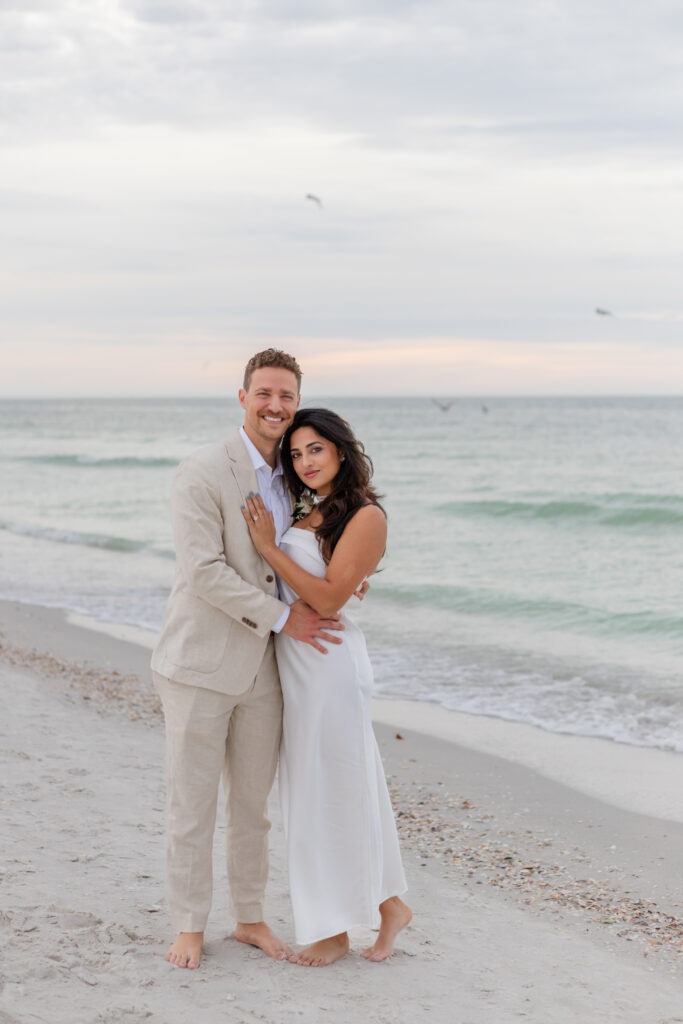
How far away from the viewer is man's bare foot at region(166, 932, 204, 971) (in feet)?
11.0

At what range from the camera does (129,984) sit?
10.5 ft

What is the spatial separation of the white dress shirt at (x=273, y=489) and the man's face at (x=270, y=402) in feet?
0.22

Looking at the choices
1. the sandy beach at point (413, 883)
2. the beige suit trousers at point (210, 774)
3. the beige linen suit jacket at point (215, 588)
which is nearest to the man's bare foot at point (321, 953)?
the sandy beach at point (413, 883)

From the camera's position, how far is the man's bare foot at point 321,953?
351 centimetres

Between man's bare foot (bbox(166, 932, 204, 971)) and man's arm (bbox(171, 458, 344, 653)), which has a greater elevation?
man's arm (bbox(171, 458, 344, 653))

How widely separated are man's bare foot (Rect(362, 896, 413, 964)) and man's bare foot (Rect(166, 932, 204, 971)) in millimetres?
631

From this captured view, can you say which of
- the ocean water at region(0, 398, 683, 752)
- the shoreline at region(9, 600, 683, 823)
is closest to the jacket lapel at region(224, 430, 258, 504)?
the ocean water at region(0, 398, 683, 752)

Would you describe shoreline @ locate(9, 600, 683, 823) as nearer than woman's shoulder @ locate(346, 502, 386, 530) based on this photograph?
No

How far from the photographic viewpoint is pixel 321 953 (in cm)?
353

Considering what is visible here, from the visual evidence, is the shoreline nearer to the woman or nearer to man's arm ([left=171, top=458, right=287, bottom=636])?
the woman

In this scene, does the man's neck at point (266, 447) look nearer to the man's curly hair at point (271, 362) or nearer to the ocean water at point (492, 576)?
the man's curly hair at point (271, 362)

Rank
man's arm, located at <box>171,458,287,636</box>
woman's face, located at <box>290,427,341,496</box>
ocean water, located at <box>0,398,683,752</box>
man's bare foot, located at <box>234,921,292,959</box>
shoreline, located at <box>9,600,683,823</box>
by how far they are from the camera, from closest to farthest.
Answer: man's arm, located at <box>171,458,287,636</box>
woman's face, located at <box>290,427,341,496</box>
man's bare foot, located at <box>234,921,292,959</box>
shoreline, located at <box>9,600,683,823</box>
ocean water, located at <box>0,398,683,752</box>

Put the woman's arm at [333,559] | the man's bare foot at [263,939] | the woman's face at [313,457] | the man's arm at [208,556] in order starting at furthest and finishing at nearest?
the man's bare foot at [263,939] < the woman's face at [313,457] < the woman's arm at [333,559] < the man's arm at [208,556]

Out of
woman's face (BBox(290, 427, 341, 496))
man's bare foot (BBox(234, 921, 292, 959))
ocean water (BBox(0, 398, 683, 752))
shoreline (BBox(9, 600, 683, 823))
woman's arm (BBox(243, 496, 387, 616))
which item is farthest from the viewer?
ocean water (BBox(0, 398, 683, 752))
